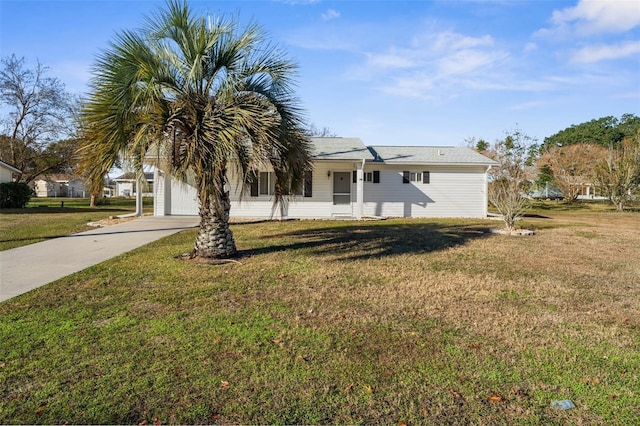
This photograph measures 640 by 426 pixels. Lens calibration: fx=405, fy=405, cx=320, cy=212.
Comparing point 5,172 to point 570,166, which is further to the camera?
point 570,166

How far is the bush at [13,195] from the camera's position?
2474 cm

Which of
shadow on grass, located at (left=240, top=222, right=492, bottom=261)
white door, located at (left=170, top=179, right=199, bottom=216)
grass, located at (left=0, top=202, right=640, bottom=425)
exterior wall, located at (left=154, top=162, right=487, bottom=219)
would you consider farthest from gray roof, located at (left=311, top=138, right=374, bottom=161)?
grass, located at (left=0, top=202, right=640, bottom=425)

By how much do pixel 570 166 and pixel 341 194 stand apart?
97.4 feet

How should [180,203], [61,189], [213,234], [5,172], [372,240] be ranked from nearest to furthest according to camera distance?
1. [213,234]
2. [372,240]
3. [180,203]
4. [5,172]
5. [61,189]

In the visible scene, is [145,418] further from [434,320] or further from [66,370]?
[434,320]

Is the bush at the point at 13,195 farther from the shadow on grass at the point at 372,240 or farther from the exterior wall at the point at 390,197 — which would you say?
the shadow on grass at the point at 372,240

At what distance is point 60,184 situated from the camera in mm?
65438

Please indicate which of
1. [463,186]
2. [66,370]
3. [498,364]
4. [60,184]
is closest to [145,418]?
[66,370]

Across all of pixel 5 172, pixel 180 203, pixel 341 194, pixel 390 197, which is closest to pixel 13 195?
pixel 5 172

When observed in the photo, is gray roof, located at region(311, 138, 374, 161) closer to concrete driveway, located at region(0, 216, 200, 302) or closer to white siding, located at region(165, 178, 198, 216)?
white siding, located at region(165, 178, 198, 216)

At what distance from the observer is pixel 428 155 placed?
21.0 metres

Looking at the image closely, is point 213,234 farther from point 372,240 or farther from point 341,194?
point 341,194

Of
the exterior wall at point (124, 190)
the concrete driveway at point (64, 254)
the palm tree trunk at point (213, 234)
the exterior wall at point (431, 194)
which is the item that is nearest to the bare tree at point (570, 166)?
the exterior wall at point (431, 194)

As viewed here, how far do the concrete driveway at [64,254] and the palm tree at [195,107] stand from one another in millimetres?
1885
